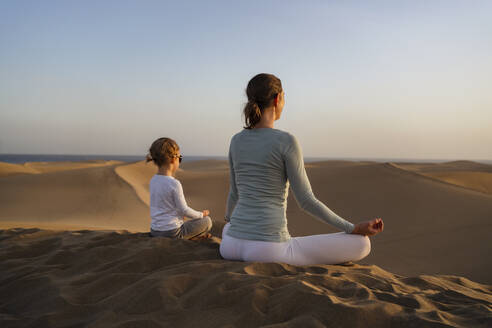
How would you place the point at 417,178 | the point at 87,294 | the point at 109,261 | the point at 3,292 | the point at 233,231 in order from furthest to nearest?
the point at 417,178
the point at 109,261
the point at 233,231
the point at 3,292
the point at 87,294

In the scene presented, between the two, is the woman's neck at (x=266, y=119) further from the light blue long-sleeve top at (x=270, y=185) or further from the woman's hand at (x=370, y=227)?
the woman's hand at (x=370, y=227)

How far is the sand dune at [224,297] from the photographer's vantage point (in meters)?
1.92

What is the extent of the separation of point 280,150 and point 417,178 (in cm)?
826

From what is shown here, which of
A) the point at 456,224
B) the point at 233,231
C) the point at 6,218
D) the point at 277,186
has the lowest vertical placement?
the point at 6,218

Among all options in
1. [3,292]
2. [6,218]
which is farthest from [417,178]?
[6,218]

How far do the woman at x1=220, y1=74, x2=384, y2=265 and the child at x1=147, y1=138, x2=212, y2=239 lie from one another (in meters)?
1.35

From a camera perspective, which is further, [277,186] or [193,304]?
[277,186]

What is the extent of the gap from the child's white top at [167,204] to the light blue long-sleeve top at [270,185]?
1.41 meters

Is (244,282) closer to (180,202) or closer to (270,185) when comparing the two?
(270,185)

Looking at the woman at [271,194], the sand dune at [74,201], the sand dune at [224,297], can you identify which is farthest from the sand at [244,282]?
the sand dune at [74,201]

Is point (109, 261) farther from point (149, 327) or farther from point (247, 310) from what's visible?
point (247, 310)

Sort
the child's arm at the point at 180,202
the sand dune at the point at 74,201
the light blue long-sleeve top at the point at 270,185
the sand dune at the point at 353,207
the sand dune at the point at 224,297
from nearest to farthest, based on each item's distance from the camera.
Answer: the sand dune at the point at 224,297 → the light blue long-sleeve top at the point at 270,185 → the child's arm at the point at 180,202 → the sand dune at the point at 353,207 → the sand dune at the point at 74,201

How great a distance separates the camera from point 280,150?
2760 mm

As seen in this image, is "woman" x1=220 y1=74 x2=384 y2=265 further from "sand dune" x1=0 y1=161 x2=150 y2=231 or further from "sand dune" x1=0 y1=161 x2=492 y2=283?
"sand dune" x1=0 y1=161 x2=150 y2=231
